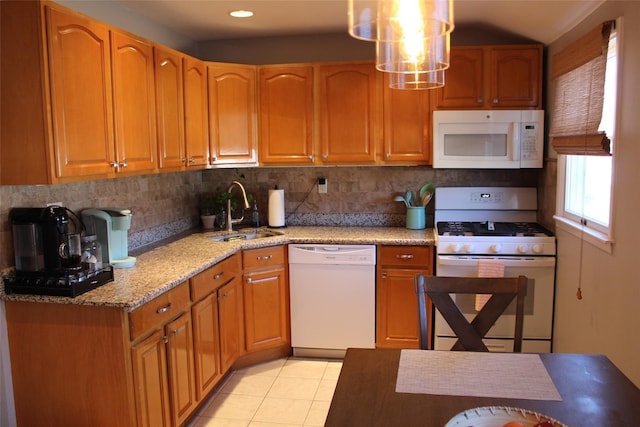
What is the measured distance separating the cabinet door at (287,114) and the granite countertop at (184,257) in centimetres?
60

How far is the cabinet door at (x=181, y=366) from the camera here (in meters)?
2.61

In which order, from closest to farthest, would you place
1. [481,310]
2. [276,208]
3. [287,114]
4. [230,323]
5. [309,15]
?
[481,310]
[230,323]
[309,15]
[287,114]
[276,208]

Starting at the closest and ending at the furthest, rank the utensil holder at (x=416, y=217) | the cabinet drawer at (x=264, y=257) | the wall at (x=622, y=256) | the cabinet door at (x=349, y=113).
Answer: the wall at (x=622, y=256)
the cabinet drawer at (x=264, y=257)
the cabinet door at (x=349, y=113)
the utensil holder at (x=416, y=217)

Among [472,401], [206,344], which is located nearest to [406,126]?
[206,344]

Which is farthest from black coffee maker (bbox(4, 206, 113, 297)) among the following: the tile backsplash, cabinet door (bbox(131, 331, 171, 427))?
the tile backsplash

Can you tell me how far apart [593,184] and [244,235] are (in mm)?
2382

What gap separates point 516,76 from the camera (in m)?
3.67

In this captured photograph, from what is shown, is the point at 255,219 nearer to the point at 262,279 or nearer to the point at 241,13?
the point at 262,279

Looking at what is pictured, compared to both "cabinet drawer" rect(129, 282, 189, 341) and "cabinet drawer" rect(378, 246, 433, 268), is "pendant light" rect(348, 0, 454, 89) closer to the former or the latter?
"cabinet drawer" rect(129, 282, 189, 341)

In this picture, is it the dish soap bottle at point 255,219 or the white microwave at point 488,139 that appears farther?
the dish soap bottle at point 255,219

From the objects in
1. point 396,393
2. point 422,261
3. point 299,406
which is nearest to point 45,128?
point 396,393

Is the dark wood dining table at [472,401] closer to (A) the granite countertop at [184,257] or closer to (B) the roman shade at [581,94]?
(A) the granite countertop at [184,257]

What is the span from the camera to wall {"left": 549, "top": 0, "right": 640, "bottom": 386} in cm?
225

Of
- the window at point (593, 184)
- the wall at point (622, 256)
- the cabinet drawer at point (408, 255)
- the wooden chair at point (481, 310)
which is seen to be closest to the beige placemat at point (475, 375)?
the wooden chair at point (481, 310)
